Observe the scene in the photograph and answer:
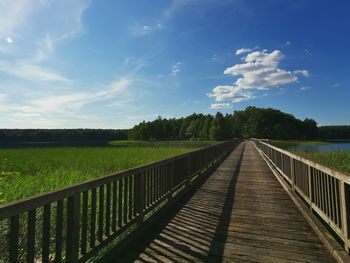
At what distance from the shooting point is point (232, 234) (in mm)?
4461

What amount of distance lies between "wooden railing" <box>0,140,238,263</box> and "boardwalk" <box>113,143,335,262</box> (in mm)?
429

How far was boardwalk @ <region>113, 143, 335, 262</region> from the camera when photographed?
365 cm

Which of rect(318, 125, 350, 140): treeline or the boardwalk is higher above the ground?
rect(318, 125, 350, 140): treeline

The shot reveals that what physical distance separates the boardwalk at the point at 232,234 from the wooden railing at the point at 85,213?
429mm

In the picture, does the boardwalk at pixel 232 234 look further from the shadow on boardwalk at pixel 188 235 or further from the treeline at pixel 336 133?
the treeline at pixel 336 133

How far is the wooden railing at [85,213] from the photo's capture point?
2.36 meters

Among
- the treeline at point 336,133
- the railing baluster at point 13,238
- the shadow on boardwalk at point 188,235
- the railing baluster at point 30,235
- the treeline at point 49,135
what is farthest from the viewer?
the treeline at point 336,133

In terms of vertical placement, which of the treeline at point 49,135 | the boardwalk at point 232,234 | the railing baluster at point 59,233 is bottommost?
the boardwalk at point 232,234

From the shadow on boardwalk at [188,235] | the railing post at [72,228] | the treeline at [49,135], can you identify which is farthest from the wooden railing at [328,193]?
the treeline at [49,135]

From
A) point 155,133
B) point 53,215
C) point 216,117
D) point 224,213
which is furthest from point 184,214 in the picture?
point 155,133

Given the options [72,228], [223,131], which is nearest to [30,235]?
[72,228]

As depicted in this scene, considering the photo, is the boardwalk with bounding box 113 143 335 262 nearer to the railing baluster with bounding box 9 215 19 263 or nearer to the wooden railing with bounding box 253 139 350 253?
the wooden railing with bounding box 253 139 350 253

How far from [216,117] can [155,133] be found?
43137 millimetres

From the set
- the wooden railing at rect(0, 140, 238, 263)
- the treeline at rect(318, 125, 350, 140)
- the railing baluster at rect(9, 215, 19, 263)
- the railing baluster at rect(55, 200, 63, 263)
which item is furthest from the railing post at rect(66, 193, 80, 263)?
the treeline at rect(318, 125, 350, 140)
